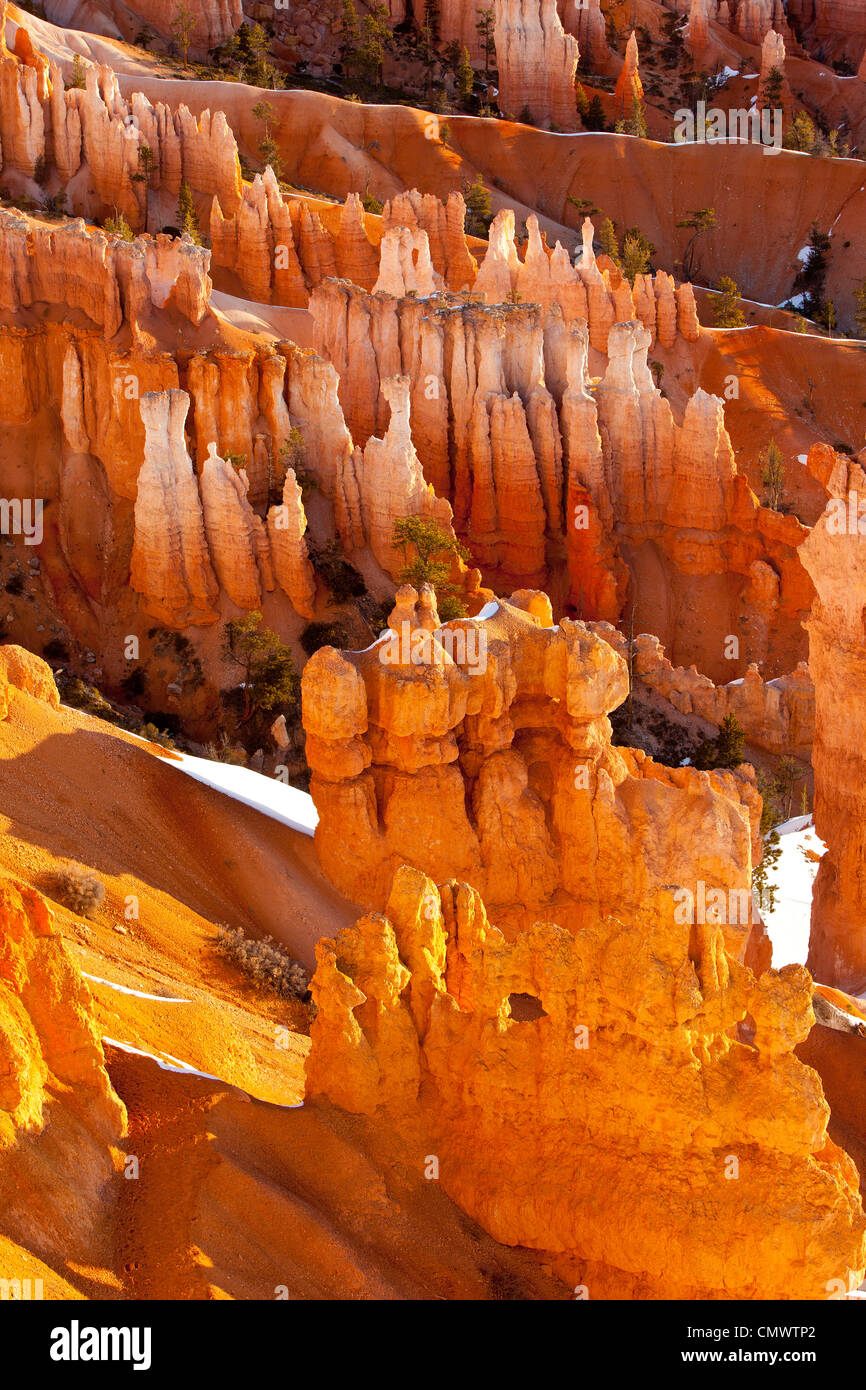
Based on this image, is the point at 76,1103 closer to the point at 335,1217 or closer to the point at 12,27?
the point at 335,1217

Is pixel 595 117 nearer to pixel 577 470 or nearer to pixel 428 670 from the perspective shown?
pixel 577 470

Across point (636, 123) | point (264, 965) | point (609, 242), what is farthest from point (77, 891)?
point (636, 123)

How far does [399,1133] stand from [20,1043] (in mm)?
3232

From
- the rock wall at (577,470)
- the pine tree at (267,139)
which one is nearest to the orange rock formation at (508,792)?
the rock wall at (577,470)

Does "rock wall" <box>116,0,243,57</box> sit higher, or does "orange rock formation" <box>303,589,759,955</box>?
"rock wall" <box>116,0,243,57</box>

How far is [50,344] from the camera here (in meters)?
37.0

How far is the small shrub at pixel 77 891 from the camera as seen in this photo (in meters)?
16.0

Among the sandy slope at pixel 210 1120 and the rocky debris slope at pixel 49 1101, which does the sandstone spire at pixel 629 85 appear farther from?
the rocky debris slope at pixel 49 1101

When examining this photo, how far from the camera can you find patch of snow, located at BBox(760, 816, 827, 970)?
2547 cm

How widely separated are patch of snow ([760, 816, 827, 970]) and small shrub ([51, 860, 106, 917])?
466 inches

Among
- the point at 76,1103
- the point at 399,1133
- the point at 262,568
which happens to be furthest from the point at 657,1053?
the point at 262,568

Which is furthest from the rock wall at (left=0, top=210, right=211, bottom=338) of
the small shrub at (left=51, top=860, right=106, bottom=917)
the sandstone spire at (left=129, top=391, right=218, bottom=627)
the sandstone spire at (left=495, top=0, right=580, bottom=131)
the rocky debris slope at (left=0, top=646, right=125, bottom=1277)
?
the sandstone spire at (left=495, top=0, right=580, bottom=131)

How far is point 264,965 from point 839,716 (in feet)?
33.8

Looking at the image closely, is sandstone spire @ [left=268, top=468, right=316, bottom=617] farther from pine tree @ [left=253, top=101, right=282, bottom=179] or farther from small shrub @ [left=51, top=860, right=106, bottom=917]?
pine tree @ [left=253, top=101, right=282, bottom=179]
